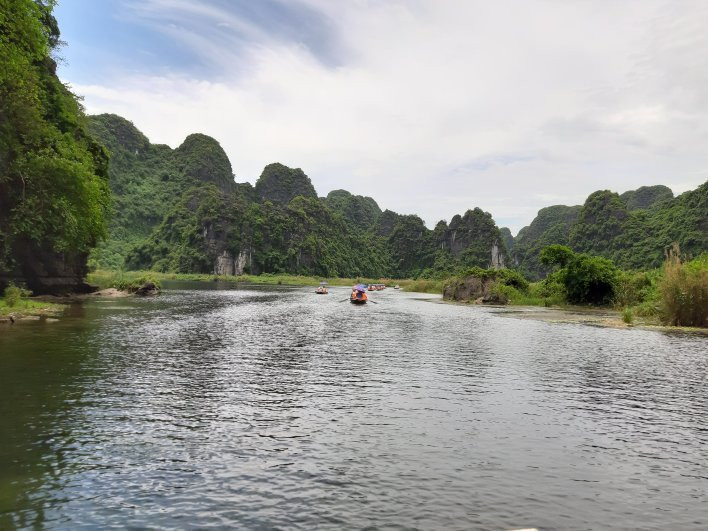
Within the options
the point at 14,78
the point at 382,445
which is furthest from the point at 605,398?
the point at 14,78

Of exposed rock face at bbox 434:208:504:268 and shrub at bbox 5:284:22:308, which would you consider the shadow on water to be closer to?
shrub at bbox 5:284:22:308

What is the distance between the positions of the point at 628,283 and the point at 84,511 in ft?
205

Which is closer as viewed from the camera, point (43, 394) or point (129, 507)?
point (129, 507)

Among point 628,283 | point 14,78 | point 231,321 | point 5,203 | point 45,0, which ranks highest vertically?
point 45,0

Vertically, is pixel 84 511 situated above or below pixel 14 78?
below

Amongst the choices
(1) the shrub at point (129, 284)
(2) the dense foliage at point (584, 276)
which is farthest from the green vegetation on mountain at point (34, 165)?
(2) the dense foliage at point (584, 276)

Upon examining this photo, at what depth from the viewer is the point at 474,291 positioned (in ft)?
250

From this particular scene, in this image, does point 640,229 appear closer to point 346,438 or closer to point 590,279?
point 590,279

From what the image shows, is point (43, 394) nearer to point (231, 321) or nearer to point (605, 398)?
point (605, 398)

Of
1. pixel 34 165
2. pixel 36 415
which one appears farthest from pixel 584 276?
pixel 36 415

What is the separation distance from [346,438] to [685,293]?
A: 35.5 metres

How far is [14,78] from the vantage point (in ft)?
111

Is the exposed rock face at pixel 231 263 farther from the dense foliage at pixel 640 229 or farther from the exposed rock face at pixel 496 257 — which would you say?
the dense foliage at pixel 640 229

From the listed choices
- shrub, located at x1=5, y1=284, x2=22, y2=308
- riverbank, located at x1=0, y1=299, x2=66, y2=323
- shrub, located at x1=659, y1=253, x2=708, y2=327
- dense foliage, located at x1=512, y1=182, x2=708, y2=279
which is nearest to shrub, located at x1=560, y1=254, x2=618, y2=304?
shrub, located at x1=659, y1=253, x2=708, y2=327
